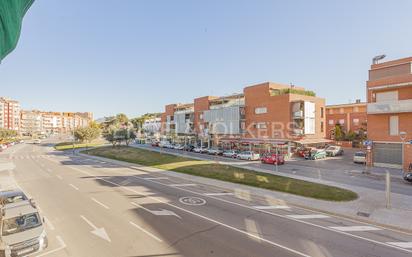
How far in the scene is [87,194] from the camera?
17.6 m

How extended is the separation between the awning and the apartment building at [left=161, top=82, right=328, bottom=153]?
40.1m

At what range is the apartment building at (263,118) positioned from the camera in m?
40.2

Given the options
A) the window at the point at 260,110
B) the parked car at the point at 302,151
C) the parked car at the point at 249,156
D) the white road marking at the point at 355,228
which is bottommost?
the white road marking at the point at 355,228

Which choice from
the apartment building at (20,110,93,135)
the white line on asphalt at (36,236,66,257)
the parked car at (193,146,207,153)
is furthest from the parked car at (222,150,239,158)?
the apartment building at (20,110,93,135)

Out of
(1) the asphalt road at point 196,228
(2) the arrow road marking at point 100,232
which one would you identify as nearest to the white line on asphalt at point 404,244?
(1) the asphalt road at point 196,228

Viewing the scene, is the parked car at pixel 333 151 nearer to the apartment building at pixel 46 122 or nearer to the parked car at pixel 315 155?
the parked car at pixel 315 155

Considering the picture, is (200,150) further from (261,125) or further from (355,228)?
(355,228)

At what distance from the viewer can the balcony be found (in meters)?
27.0

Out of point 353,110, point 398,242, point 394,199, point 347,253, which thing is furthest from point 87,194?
point 353,110

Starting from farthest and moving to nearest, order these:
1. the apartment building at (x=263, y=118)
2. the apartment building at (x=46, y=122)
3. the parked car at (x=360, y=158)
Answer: the apartment building at (x=46, y=122) → the apartment building at (x=263, y=118) → the parked car at (x=360, y=158)

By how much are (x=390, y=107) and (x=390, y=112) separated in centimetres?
60

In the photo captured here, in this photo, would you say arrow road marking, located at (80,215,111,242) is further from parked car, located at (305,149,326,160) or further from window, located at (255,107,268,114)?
window, located at (255,107,268,114)

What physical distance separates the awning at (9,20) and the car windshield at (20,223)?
8746 millimetres

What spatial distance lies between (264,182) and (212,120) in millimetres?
33339
